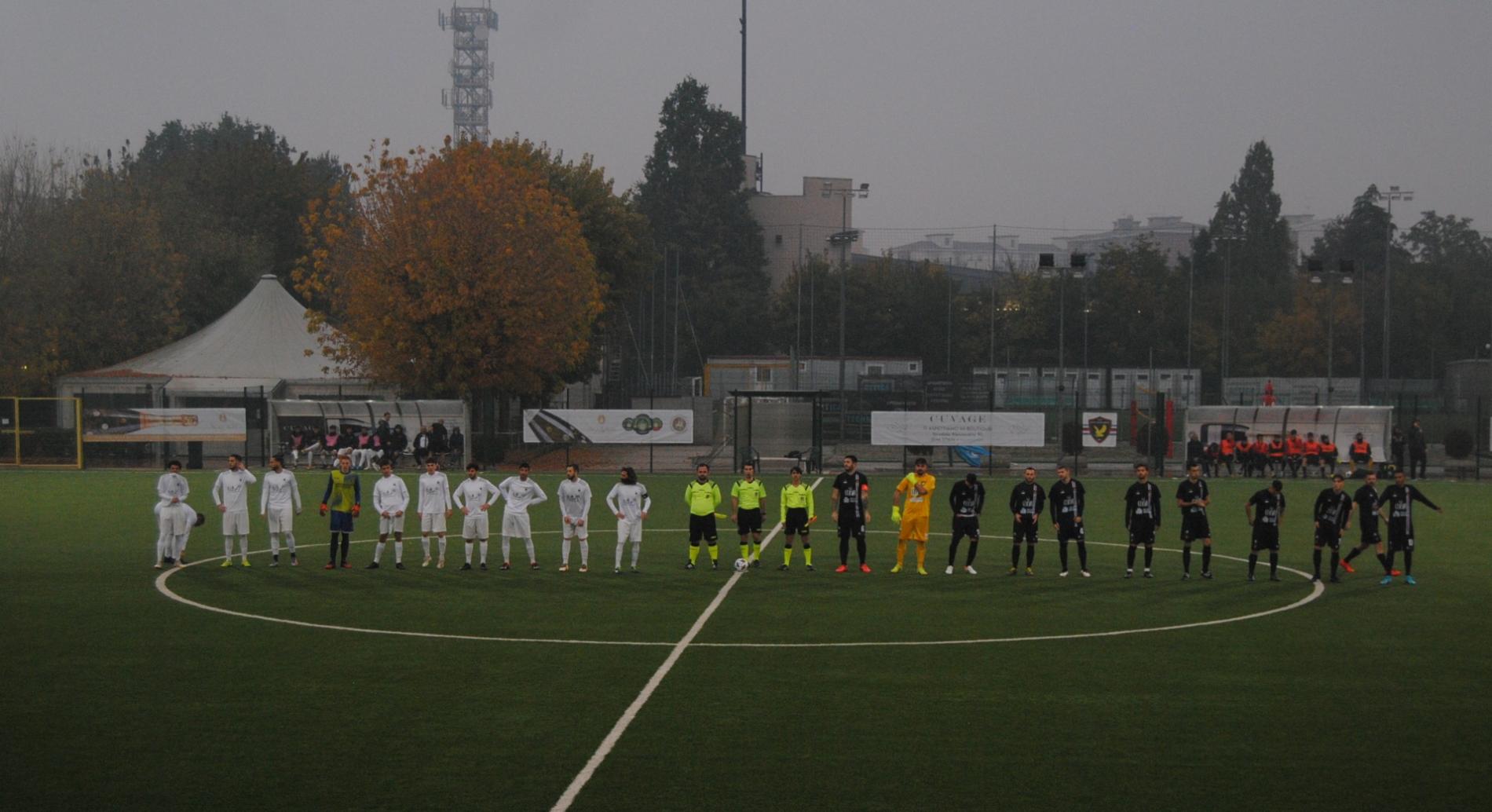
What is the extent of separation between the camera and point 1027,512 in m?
23.1

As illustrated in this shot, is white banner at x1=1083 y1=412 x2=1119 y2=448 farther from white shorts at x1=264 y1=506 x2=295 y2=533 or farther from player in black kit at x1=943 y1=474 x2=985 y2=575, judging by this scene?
white shorts at x1=264 y1=506 x2=295 y2=533

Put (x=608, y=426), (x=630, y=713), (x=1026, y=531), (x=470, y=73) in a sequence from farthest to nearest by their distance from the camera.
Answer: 1. (x=470, y=73)
2. (x=608, y=426)
3. (x=1026, y=531)
4. (x=630, y=713)

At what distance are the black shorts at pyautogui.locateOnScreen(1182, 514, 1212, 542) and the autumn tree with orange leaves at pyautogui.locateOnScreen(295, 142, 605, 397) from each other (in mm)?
34392

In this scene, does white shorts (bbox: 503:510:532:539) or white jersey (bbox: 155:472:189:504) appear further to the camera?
white shorts (bbox: 503:510:532:539)

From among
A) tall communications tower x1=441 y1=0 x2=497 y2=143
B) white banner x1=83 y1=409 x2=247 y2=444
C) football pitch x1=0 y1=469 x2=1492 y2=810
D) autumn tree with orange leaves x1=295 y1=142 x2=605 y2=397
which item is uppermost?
tall communications tower x1=441 y1=0 x2=497 y2=143

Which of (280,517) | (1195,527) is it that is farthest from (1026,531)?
(280,517)

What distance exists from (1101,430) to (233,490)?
35509 mm

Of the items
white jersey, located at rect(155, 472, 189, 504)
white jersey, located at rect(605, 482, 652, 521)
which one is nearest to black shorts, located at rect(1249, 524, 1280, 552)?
white jersey, located at rect(605, 482, 652, 521)

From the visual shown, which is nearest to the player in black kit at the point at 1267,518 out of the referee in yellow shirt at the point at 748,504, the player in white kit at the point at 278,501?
the referee in yellow shirt at the point at 748,504

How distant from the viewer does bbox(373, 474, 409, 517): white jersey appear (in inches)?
925

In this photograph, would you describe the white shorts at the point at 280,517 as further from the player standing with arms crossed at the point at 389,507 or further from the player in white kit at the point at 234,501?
the player standing with arms crossed at the point at 389,507

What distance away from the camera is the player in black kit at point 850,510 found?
23828mm

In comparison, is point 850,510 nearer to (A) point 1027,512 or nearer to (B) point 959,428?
(A) point 1027,512

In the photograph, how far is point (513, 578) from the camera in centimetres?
2256
